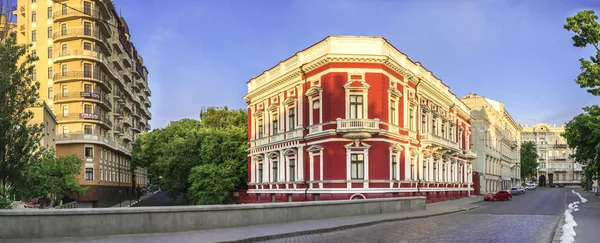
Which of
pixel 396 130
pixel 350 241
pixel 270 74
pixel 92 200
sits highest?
pixel 270 74

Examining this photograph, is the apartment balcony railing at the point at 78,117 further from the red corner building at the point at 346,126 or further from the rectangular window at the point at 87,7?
the red corner building at the point at 346,126

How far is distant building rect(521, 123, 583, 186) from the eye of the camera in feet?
512

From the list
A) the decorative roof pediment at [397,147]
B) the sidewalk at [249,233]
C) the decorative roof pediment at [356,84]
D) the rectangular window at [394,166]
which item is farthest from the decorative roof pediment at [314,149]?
the sidewalk at [249,233]

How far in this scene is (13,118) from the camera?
59.1 ft

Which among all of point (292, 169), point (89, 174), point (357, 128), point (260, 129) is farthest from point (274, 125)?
point (89, 174)

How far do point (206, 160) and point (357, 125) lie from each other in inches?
805

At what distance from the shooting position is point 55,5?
6191 centimetres

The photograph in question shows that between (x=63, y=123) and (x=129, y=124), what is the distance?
70.3 feet

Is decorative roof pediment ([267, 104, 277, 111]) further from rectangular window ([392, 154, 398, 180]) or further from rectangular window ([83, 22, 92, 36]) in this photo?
rectangular window ([83, 22, 92, 36])

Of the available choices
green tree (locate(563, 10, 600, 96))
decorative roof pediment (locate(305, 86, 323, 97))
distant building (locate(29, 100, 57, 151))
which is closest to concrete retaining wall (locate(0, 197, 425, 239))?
green tree (locate(563, 10, 600, 96))

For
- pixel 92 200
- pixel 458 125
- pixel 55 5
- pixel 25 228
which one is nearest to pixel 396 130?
pixel 458 125

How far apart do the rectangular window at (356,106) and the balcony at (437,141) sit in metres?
9.52

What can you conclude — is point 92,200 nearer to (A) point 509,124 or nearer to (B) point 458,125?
(B) point 458,125

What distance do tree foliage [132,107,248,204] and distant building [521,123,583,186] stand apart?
121027 mm
